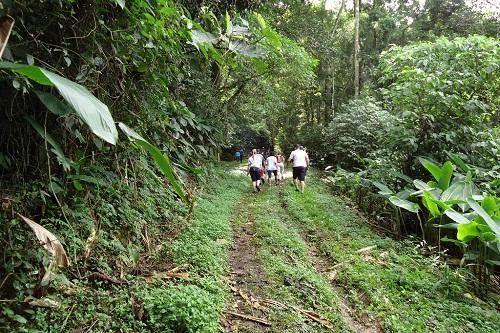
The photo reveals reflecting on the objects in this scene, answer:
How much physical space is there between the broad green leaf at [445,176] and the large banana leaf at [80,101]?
6.23 meters

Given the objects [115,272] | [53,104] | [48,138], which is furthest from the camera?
[115,272]

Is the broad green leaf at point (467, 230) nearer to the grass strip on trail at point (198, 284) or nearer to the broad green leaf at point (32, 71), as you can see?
the grass strip on trail at point (198, 284)

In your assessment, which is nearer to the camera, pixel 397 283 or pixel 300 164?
pixel 397 283

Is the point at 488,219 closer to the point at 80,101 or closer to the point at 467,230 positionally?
the point at 467,230

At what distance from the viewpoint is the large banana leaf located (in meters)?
1.55

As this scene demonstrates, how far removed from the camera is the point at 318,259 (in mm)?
5840

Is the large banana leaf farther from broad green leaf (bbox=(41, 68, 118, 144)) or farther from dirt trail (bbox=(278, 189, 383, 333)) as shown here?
dirt trail (bbox=(278, 189, 383, 333))

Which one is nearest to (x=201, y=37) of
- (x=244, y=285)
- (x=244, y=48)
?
(x=244, y=48)

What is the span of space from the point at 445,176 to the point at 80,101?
644 cm

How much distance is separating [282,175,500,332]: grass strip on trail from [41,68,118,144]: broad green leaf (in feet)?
11.8

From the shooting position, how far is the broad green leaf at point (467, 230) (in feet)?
15.7

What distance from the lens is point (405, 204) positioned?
21.1ft

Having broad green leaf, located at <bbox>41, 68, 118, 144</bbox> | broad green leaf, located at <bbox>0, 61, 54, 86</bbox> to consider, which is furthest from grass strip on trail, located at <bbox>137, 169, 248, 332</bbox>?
broad green leaf, located at <bbox>0, 61, 54, 86</bbox>

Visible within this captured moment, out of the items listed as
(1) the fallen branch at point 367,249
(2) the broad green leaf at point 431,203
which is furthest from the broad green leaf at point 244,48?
(1) the fallen branch at point 367,249
